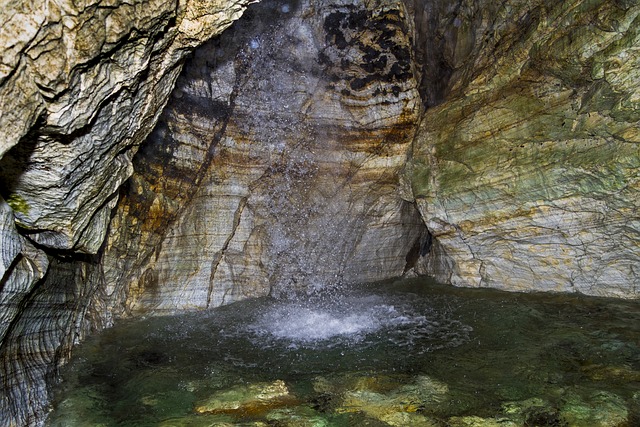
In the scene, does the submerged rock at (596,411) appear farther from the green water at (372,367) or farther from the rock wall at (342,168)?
the rock wall at (342,168)

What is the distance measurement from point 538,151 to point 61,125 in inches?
226

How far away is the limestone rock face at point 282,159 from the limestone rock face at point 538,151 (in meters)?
0.80

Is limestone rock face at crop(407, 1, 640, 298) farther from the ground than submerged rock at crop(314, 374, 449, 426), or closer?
farther from the ground

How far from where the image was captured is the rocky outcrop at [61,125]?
2.96 m

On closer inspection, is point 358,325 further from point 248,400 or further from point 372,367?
point 248,400

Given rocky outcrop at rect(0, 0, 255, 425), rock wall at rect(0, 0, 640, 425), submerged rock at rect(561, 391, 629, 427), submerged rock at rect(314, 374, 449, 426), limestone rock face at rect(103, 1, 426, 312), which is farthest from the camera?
limestone rock face at rect(103, 1, 426, 312)

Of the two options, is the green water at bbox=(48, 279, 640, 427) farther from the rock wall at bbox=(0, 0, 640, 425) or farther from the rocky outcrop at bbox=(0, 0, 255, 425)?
the rocky outcrop at bbox=(0, 0, 255, 425)

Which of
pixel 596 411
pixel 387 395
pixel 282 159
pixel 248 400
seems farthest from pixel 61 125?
pixel 282 159

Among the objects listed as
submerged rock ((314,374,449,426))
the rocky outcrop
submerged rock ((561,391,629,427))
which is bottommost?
submerged rock ((314,374,449,426))

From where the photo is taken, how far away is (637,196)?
6199mm

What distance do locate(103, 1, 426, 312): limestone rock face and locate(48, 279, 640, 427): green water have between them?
3.03ft

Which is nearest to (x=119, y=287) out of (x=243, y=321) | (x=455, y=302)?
(x=243, y=321)

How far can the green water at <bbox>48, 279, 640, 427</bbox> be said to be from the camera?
411cm

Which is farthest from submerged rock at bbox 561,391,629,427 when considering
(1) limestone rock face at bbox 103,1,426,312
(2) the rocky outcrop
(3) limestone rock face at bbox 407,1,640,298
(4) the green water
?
(1) limestone rock face at bbox 103,1,426,312
